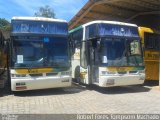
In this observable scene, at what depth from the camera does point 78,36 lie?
15305mm

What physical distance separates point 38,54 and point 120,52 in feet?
10.9

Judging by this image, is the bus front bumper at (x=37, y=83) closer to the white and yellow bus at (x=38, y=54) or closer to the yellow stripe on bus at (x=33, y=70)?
the white and yellow bus at (x=38, y=54)

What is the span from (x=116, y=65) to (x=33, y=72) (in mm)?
3291

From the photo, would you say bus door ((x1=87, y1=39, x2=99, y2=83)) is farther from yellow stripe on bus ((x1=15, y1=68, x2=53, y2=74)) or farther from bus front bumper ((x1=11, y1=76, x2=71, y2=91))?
yellow stripe on bus ((x1=15, y1=68, x2=53, y2=74))

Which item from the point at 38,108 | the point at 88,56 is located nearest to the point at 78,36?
the point at 88,56

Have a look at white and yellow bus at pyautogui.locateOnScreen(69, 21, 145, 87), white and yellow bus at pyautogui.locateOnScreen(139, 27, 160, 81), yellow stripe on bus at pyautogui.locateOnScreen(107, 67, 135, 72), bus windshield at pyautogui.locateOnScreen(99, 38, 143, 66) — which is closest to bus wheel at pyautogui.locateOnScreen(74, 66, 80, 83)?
white and yellow bus at pyautogui.locateOnScreen(69, 21, 145, 87)

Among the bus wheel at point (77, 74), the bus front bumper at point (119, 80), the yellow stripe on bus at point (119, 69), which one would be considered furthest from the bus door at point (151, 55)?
the bus wheel at point (77, 74)

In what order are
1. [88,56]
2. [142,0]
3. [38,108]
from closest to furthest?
1. [38,108]
2. [88,56]
3. [142,0]

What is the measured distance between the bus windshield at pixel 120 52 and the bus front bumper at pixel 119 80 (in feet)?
1.70

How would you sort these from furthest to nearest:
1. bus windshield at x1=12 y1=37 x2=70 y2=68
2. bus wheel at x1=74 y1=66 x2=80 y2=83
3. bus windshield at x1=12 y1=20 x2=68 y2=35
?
1. bus wheel at x1=74 y1=66 x2=80 y2=83
2. bus windshield at x1=12 y1=20 x2=68 y2=35
3. bus windshield at x1=12 y1=37 x2=70 y2=68

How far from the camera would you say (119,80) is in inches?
497

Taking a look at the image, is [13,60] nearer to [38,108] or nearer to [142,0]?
[38,108]

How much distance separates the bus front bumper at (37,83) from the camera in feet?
38.0

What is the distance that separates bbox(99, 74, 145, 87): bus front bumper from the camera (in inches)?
487
